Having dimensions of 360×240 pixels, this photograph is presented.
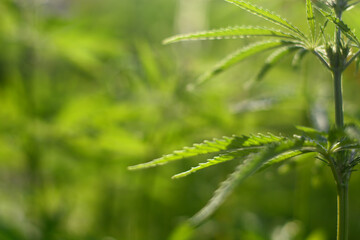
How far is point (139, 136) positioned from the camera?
5.11 feet

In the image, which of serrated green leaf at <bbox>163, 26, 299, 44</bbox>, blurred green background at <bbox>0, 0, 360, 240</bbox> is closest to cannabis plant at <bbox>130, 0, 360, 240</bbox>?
serrated green leaf at <bbox>163, 26, 299, 44</bbox>

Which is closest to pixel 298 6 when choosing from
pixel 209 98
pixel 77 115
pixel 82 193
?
pixel 209 98

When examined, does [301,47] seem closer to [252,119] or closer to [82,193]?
[252,119]

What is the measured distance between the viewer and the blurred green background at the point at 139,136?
1.52 m

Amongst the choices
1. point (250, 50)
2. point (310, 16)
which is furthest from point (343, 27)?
point (250, 50)

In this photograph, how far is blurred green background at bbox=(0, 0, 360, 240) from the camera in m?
1.52

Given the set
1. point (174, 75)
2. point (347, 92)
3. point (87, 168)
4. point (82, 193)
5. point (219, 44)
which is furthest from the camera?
point (219, 44)

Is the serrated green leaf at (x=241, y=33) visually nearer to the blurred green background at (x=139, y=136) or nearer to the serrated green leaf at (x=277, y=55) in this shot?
the serrated green leaf at (x=277, y=55)

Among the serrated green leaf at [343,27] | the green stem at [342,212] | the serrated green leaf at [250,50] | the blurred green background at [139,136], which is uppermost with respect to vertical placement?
the serrated green leaf at [343,27]

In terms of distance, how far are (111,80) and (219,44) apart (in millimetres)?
1683

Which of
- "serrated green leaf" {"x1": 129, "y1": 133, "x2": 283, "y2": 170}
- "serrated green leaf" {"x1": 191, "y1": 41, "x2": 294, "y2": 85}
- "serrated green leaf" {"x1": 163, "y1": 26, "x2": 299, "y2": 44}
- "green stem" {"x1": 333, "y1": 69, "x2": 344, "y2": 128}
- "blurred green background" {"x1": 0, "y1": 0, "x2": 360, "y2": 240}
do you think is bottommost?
"blurred green background" {"x1": 0, "y1": 0, "x2": 360, "y2": 240}

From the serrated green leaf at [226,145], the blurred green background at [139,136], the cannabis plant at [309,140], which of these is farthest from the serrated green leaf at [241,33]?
the blurred green background at [139,136]

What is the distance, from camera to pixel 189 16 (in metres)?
2.37

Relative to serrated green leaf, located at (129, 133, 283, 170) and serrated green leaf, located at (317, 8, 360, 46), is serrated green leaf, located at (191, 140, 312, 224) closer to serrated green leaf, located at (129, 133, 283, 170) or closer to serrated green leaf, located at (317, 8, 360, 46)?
serrated green leaf, located at (129, 133, 283, 170)
